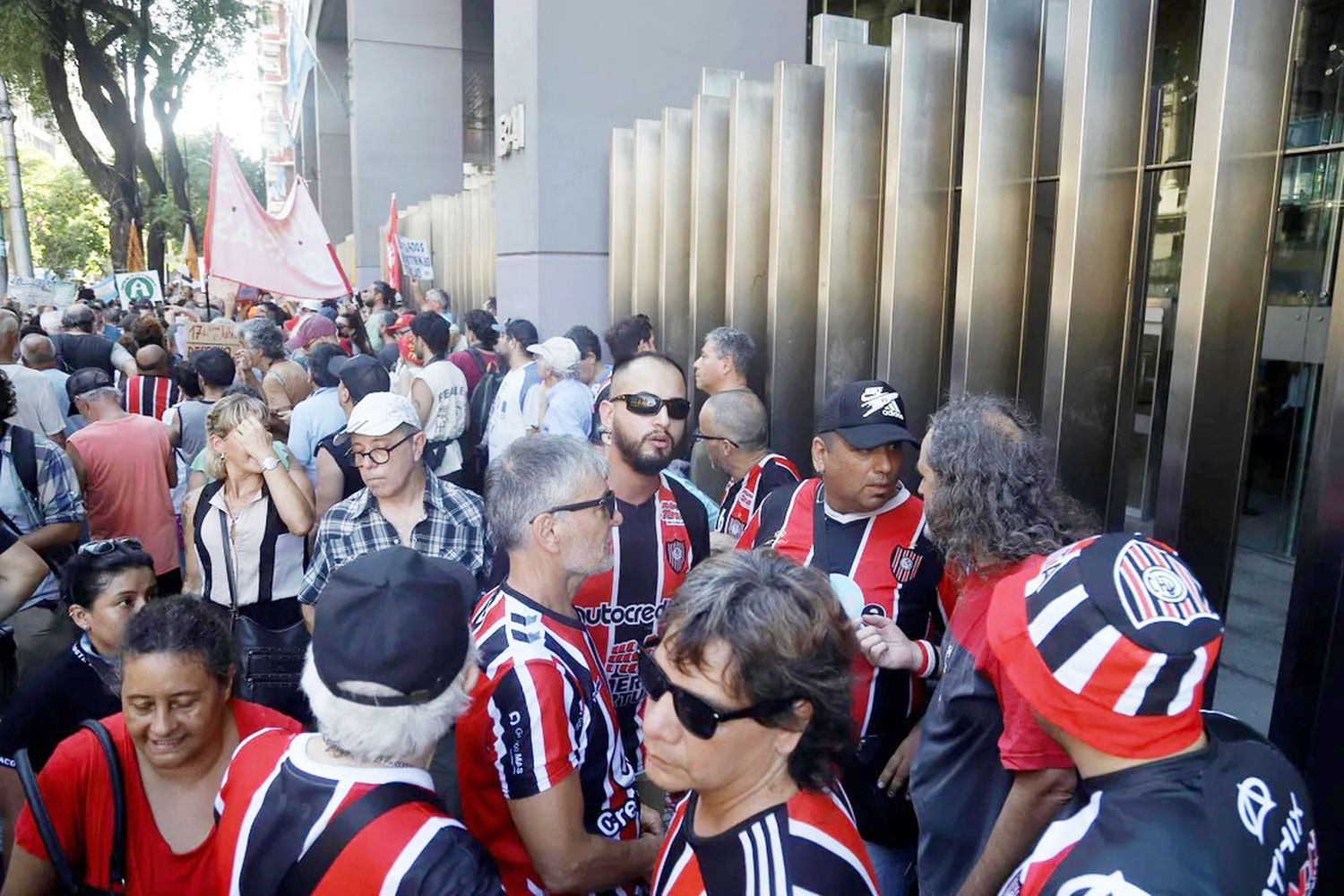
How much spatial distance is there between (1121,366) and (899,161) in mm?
1367

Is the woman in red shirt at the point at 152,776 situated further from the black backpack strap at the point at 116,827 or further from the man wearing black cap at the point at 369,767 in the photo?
the man wearing black cap at the point at 369,767

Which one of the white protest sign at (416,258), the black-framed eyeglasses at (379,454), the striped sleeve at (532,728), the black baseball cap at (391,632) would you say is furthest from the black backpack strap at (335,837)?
the white protest sign at (416,258)

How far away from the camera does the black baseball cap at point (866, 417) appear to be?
268 centimetres

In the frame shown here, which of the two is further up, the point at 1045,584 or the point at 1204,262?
the point at 1204,262

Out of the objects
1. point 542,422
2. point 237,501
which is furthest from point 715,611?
point 542,422

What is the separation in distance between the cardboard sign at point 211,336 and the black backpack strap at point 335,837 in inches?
254

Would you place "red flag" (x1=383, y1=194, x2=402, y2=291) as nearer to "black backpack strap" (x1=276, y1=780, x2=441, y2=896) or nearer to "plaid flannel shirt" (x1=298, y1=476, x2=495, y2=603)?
"plaid flannel shirt" (x1=298, y1=476, x2=495, y2=603)

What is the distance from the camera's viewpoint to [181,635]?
7.22ft

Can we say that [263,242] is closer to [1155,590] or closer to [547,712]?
[547,712]

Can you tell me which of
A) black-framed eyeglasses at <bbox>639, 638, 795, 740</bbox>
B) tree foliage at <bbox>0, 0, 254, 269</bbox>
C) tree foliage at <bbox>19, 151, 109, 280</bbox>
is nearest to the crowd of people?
black-framed eyeglasses at <bbox>639, 638, 795, 740</bbox>

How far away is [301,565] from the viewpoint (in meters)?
3.70

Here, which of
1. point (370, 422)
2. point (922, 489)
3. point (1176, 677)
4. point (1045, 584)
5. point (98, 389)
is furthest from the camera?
point (98, 389)

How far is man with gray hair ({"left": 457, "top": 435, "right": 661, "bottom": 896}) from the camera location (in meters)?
1.83

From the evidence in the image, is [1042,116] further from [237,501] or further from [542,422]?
[237,501]
